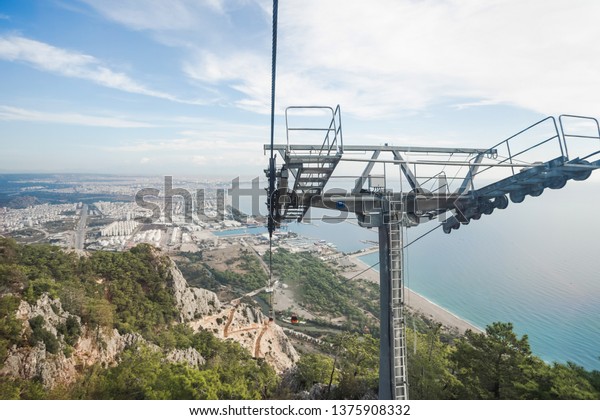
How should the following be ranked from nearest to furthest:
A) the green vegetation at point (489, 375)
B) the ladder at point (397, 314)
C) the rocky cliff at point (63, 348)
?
1. the ladder at point (397, 314)
2. the green vegetation at point (489, 375)
3. the rocky cliff at point (63, 348)

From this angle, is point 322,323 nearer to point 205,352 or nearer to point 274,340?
point 274,340

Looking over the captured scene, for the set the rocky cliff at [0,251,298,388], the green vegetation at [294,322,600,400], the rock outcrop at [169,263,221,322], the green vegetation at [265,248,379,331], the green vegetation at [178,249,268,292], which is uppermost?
the green vegetation at [294,322,600,400]

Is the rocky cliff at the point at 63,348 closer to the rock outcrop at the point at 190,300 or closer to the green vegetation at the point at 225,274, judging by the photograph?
the rock outcrop at the point at 190,300

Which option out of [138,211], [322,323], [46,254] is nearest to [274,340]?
[322,323]

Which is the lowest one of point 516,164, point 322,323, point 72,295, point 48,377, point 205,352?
point 322,323

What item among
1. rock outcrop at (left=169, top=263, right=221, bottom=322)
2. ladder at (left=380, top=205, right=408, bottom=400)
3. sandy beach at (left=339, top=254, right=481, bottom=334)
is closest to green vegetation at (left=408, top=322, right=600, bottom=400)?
ladder at (left=380, top=205, right=408, bottom=400)

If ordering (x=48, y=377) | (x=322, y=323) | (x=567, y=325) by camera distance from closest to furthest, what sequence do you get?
(x=48, y=377), (x=567, y=325), (x=322, y=323)

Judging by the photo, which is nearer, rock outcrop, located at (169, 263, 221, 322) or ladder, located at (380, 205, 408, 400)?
ladder, located at (380, 205, 408, 400)

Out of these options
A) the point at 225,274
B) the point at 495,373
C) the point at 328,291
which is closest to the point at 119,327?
the point at 495,373

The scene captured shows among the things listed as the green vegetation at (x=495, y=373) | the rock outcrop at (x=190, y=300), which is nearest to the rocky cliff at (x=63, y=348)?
the rock outcrop at (x=190, y=300)

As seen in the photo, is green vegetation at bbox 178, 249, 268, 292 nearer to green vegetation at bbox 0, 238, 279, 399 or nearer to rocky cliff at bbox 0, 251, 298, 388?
green vegetation at bbox 0, 238, 279, 399

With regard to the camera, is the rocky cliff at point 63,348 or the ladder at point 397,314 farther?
the rocky cliff at point 63,348
